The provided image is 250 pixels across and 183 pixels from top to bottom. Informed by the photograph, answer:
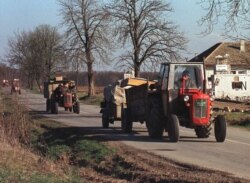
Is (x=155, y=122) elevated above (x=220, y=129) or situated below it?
above

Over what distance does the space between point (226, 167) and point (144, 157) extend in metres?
2.64

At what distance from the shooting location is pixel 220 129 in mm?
19672

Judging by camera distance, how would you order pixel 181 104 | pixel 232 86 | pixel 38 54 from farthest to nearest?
pixel 38 54 < pixel 232 86 < pixel 181 104

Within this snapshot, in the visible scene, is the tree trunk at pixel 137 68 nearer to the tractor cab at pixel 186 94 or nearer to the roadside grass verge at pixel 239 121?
the roadside grass verge at pixel 239 121

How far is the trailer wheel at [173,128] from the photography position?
61.8ft

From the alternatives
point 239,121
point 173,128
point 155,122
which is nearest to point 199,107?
point 173,128

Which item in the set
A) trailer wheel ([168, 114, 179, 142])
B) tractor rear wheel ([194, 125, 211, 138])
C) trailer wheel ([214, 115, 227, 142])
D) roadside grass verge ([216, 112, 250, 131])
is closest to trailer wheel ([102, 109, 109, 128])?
tractor rear wheel ([194, 125, 211, 138])

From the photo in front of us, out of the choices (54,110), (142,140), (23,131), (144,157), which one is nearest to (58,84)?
(54,110)

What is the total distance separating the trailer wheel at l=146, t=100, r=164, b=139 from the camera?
20.2m

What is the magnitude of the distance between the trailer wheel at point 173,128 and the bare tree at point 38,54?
7638cm

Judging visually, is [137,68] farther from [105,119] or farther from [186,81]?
[186,81]

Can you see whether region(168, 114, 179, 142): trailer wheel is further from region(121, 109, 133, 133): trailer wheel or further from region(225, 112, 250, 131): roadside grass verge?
region(225, 112, 250, 131): roadside grass verge

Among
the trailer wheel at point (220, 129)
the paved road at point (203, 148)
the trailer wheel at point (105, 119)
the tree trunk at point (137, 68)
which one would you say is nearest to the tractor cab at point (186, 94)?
the trailer wheel at point (220, 129)

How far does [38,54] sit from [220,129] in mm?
82191
